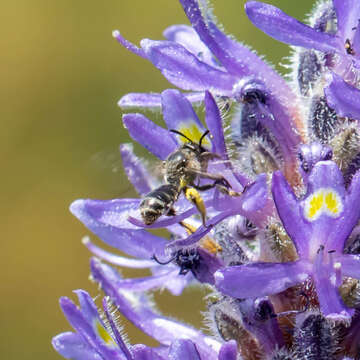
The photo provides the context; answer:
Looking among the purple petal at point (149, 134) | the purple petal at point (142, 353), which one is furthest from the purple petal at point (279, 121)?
the purple petal at point (142, 353)

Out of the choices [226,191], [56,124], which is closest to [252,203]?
[226,191]

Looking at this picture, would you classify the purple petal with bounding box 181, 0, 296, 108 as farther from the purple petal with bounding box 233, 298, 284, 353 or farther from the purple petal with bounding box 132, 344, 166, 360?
the purple petal with bounding box 132, 344, 166, 360

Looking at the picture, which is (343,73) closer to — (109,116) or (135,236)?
(135,236)

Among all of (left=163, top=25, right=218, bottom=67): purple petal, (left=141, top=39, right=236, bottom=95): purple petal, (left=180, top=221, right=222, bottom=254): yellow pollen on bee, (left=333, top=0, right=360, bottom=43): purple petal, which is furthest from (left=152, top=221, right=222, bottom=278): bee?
(left=333, top=0, right=360, bottom=43): purple petal

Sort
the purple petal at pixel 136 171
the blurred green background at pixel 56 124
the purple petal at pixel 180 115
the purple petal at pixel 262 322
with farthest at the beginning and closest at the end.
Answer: the blurred green background at pixel 56 124 → the purple petal at pixel 136 171 → the purple petal at pixel 180 115 → the purple petal at pixel 262 322

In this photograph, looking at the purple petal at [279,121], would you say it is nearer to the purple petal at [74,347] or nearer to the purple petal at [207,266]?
the purple petal at [207,266]

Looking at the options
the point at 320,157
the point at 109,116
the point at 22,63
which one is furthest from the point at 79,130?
the point at 320,157
